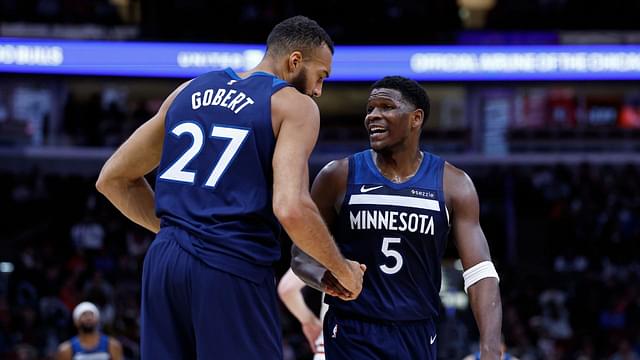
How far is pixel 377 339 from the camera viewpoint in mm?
4402

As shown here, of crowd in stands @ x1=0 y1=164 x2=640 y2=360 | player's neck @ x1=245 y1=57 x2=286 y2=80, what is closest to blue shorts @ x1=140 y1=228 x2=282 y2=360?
player's neck @ x1=245 y1=57 x2=286 y2=80

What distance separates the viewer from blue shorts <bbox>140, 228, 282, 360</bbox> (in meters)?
3.46

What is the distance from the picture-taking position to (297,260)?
Answer: 430 cm

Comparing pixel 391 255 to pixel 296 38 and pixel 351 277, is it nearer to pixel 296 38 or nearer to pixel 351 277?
pixel 351 277

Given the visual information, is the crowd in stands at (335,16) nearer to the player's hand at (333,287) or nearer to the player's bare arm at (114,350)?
the player's bare arm at (114,350)

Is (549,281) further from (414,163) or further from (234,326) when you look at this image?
(234,326)

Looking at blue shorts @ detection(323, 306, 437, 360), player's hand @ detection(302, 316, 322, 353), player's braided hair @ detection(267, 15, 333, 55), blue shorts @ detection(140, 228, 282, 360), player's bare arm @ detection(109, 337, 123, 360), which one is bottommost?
player's bare arm @ detection(109, 337, 123, 360)

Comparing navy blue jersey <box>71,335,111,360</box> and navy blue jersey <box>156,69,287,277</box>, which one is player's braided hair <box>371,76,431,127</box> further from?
navy blue jersey <box>71,335,111,360</box>

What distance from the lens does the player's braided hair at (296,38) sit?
12.3ft

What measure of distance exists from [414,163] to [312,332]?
157 centimetres

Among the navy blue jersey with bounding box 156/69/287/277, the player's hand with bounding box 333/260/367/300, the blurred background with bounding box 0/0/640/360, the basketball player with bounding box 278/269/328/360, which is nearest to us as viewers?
the navy blue jersey with bounding box 156/69/287/277

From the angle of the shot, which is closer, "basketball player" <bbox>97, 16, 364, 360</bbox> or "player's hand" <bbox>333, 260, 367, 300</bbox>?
"basketball player" <bbox>97, 16, 364, 360</bbox>

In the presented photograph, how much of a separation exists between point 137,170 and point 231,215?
25.1 inches

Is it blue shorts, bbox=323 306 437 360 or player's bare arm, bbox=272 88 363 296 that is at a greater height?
player's bare arm, bbox=272 88 363 296
